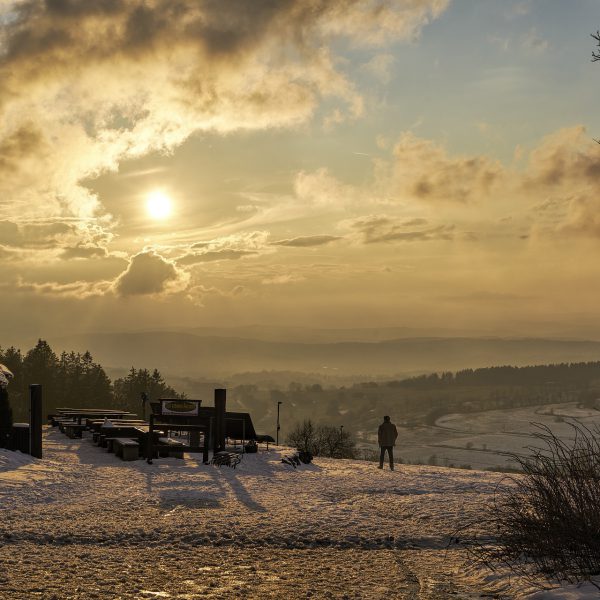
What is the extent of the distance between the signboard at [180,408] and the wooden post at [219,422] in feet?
3.43

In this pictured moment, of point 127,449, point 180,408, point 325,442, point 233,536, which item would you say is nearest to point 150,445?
point 127,449

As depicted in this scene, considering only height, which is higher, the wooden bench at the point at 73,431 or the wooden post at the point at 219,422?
the wooden post at the point at 219,422

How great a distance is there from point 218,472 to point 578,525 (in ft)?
42.7

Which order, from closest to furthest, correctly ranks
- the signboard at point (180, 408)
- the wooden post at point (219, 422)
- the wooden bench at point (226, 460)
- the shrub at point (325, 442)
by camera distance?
the wooden bench at point (226, 460) → the signboard at point (180, 408) → the wooden post at point (219, 422) → the shrub at point (325, 442)

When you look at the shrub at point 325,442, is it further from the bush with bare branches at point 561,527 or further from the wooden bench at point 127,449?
the bush with bare branches at point 561,527

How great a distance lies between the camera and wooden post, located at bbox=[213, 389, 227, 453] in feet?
79.1

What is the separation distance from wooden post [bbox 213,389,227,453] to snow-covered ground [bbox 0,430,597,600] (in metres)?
4.57

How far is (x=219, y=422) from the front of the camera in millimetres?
24312

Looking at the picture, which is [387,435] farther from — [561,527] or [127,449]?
[561,527]

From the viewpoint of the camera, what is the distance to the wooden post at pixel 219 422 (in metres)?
24.1

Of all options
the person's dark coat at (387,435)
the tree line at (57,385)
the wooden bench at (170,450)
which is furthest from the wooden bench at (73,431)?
the tree line at (57,385)

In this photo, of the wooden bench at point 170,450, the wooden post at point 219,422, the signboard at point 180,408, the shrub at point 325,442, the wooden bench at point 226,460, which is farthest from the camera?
the shrub at point 325,442

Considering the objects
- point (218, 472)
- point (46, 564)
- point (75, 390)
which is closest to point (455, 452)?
point (75, 390)

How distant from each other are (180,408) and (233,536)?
12099mm
